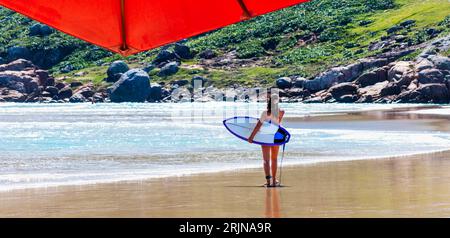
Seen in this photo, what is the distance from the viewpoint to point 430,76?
3324 inches

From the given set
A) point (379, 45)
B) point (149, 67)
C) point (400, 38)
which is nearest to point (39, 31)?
point (149, 67)

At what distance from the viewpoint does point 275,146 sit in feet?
42.3

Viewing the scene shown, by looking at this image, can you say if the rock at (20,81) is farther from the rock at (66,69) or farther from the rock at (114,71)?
the rock at (66,69)

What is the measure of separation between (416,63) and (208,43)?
2608 inches

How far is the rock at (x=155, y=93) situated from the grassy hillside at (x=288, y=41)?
10641mm

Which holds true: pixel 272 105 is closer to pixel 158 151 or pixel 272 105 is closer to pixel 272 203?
pixel 272 203

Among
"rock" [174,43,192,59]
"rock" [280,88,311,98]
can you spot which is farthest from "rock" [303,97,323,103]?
"rock" [174,43,192,59]

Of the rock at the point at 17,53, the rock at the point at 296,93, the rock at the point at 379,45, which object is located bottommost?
the rock at the point at 296,93

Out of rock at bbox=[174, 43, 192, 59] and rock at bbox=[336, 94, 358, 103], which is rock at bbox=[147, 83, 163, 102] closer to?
rock at bbox=[174, 43, 192, 59]

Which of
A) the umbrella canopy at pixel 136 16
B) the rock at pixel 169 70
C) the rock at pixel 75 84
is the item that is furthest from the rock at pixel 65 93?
the umbrella canopy at pixel 136 16

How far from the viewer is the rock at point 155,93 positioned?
4405 inches

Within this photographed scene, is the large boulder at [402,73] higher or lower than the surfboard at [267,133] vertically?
higher

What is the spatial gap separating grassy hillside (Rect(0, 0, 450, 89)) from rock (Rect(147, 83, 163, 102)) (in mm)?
10641
